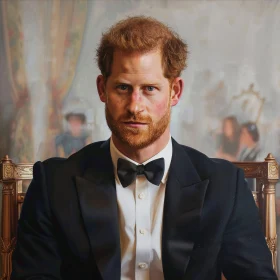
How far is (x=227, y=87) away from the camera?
2459 millimetres

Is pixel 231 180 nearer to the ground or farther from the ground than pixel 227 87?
nearer to the ground

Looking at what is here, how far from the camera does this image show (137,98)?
142 cm

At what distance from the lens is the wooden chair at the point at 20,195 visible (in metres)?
1.88

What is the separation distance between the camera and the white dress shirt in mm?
1498

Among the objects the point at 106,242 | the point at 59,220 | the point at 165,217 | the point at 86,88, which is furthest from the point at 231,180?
the point at 86,88

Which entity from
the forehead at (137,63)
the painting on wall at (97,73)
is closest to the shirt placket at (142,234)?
the forehead at (137,63)

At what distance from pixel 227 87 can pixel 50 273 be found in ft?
4.65

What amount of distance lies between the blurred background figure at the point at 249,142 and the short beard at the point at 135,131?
1.09 metres

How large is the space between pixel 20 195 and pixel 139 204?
637 mm

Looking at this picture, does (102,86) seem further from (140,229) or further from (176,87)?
(140,229)

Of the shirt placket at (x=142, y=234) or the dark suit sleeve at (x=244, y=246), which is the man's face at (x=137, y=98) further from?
the dark suit sleeve at (x=244, y=246)

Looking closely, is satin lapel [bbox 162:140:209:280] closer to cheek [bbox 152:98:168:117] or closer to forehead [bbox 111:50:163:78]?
cheek [bbox 152:98:168:117]

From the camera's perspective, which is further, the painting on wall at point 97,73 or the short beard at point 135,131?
the painting on wall at point 97,73

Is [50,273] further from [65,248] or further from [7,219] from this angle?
[7,219]
